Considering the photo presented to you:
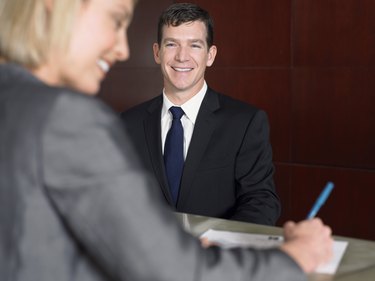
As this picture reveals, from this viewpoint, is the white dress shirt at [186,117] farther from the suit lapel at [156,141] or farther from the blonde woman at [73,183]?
the blonde woman at [73,183]

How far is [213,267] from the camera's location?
0.87 m

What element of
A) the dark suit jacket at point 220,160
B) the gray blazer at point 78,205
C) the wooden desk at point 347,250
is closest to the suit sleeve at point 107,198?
the gray blazer at point 78,205

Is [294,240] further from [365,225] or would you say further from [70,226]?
[365,225]

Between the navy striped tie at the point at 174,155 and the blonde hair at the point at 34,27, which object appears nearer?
the blonde hair at the point at 34,27

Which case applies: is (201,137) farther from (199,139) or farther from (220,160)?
(220,160)

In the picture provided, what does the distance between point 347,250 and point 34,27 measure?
0.99 m

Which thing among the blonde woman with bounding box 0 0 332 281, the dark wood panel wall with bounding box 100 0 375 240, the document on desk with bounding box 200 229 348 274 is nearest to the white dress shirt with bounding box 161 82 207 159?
the document on desk with bounding box 200 229 348 274

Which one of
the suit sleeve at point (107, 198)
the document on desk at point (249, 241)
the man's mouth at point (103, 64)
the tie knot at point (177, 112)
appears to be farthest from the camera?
the tie knot at point (177, 112)

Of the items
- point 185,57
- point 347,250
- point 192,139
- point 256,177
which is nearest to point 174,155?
point 192,139

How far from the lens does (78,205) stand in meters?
0.81

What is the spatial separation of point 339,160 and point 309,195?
0.38 metres

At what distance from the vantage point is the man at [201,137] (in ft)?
8.11

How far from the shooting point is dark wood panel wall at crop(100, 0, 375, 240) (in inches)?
159

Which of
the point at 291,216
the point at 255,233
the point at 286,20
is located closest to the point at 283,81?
the point at 286,20
